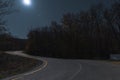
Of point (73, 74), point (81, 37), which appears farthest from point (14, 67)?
point (81, 37)

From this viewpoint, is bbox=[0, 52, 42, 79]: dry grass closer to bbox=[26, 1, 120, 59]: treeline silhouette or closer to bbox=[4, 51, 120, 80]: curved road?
bbox=[4, 51, 120, 80]: curved road

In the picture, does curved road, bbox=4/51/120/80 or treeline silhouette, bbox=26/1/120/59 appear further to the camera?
treeline silhouette, bbox=26/1/120/59

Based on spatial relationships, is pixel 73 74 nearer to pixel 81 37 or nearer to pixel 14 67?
pixel 14 67

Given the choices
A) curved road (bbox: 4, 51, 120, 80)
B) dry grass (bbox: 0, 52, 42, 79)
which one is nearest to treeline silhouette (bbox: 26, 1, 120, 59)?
dry grass (bbox: 0, 52, 42, 79)

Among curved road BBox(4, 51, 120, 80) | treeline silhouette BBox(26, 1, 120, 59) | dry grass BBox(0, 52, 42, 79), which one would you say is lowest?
curved road BBox(4, 51, 120, 80)

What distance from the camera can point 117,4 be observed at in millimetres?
83812

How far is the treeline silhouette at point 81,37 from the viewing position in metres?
89.2

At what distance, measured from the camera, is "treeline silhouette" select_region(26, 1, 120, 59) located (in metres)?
89.2

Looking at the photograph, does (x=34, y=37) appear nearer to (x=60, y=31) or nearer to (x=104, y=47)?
(x=60, y=31)

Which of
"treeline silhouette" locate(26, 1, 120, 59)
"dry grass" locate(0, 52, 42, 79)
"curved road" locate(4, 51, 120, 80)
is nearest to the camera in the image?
"curved road" locate(4, 51, 120, 80)

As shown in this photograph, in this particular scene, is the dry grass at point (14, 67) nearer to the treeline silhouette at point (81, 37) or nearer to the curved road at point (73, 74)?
the curved road at point (73, 74)

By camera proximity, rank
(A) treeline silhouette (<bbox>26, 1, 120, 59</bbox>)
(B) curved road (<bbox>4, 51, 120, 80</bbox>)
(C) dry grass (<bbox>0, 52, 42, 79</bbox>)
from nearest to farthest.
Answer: (B) curved road (<bbox>4, 51, 120, 80</bbox>)
(C) dry grass (<bbox>0, 52, 42, 79</bbox>)
(A) treeline silhouette (<bbox>26, 1, 120, 59</bbox>)

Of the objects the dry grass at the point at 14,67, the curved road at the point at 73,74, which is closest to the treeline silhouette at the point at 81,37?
the dry grass at the point at 14,67

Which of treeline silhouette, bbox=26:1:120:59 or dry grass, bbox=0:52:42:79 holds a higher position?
treeline silhouette, bbox=26:1:120:59
